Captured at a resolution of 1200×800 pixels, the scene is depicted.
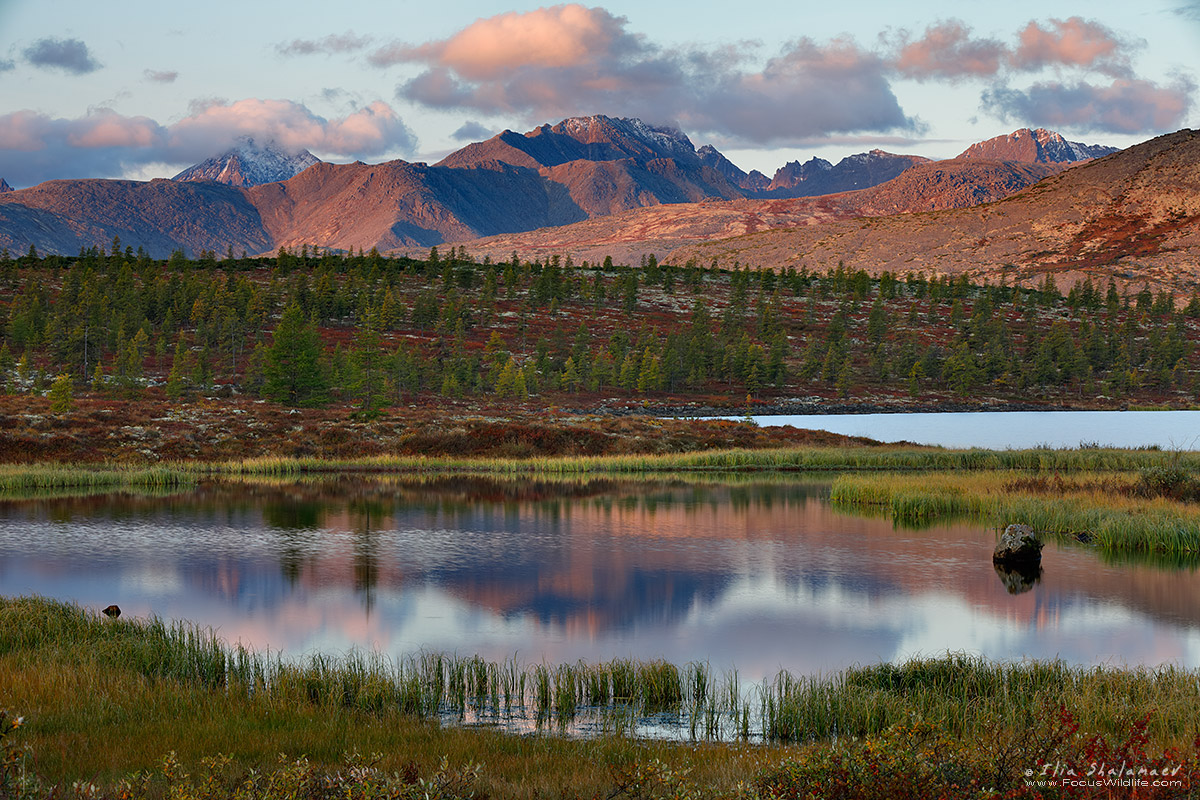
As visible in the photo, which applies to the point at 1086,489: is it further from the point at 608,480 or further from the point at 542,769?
the point at 542,769

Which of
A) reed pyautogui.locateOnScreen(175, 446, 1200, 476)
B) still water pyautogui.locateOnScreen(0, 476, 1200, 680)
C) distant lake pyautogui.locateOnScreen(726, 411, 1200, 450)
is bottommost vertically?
distant lake pyautogui.locateOnScreen(726, 411, 1200, 450)

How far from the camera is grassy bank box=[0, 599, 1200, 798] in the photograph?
10.1 meters

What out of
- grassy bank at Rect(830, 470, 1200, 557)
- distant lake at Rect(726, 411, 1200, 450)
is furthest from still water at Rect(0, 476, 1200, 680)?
distant lake at Rect(726, 411, 1200, 450)

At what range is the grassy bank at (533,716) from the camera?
10.1 m

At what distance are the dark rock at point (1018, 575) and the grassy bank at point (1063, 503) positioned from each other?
17.5 feet

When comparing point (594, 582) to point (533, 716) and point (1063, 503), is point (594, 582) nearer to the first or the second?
point (533, 716)

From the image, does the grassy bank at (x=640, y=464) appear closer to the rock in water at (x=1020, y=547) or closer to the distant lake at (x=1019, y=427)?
the distant lake at (x=1019, y=427)

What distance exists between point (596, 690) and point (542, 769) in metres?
5.02

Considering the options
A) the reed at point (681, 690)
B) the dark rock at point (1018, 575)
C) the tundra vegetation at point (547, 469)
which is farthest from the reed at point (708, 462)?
the reed at point (681, 690)

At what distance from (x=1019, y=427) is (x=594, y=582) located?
293 feet

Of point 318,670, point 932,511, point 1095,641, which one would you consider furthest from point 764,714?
point 932,511

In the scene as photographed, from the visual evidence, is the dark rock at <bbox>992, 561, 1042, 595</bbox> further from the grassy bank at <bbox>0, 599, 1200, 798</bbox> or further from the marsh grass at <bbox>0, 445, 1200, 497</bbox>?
the marsh grass at <bbox>0, 445, 1200, 497</bbox>

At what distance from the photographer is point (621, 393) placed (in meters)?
129

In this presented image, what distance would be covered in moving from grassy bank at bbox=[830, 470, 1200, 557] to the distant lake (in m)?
30.3
